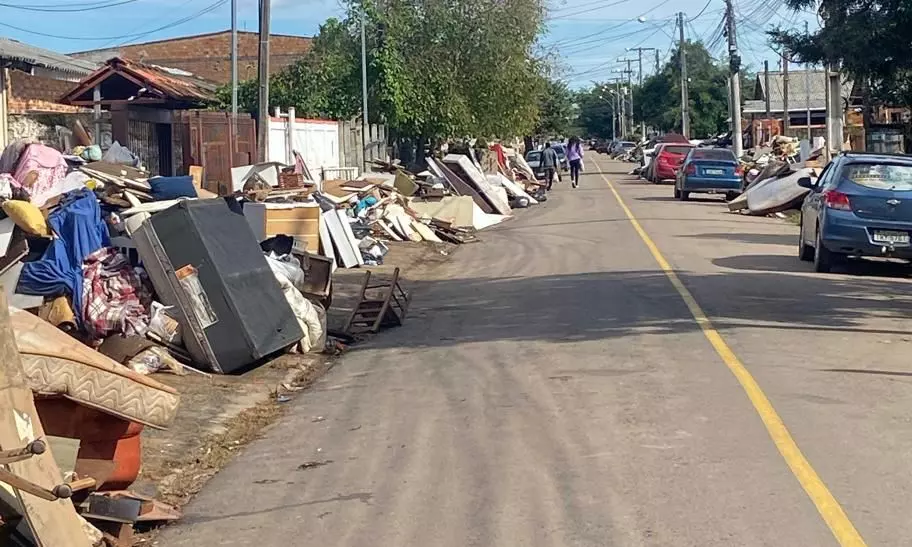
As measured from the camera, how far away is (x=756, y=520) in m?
6.41

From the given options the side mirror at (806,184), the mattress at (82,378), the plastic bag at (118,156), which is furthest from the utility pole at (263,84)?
the mattress at (82,378)

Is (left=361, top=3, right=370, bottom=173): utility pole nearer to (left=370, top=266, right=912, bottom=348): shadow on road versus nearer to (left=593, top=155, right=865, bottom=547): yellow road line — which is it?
(left=370, top=266, right=912, bottom=348): shadow on road

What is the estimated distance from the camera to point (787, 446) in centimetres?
791

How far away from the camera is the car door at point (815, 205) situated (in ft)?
60.1

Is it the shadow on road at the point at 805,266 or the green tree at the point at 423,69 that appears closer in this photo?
the shadow on road at the point at 805,266

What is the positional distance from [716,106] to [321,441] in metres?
104

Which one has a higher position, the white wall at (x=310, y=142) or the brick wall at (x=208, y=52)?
the brick wall at (x=208, y=52)

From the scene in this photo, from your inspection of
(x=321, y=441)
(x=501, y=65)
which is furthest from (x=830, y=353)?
(x=501, y=65)

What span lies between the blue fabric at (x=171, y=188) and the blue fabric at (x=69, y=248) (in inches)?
59.6

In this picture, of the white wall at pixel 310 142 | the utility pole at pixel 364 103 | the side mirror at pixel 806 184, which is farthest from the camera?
the utility pole at pixel 364 103

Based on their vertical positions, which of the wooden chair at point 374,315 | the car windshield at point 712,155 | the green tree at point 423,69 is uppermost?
the green tree at point 423,69

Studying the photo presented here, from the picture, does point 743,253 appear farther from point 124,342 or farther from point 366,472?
point 366,472

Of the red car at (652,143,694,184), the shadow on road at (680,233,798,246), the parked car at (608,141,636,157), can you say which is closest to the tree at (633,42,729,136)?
the parked car at (608,141,636,157)

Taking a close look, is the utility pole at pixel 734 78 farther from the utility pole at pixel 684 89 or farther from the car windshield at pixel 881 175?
the car windshield at pixel 881 175
